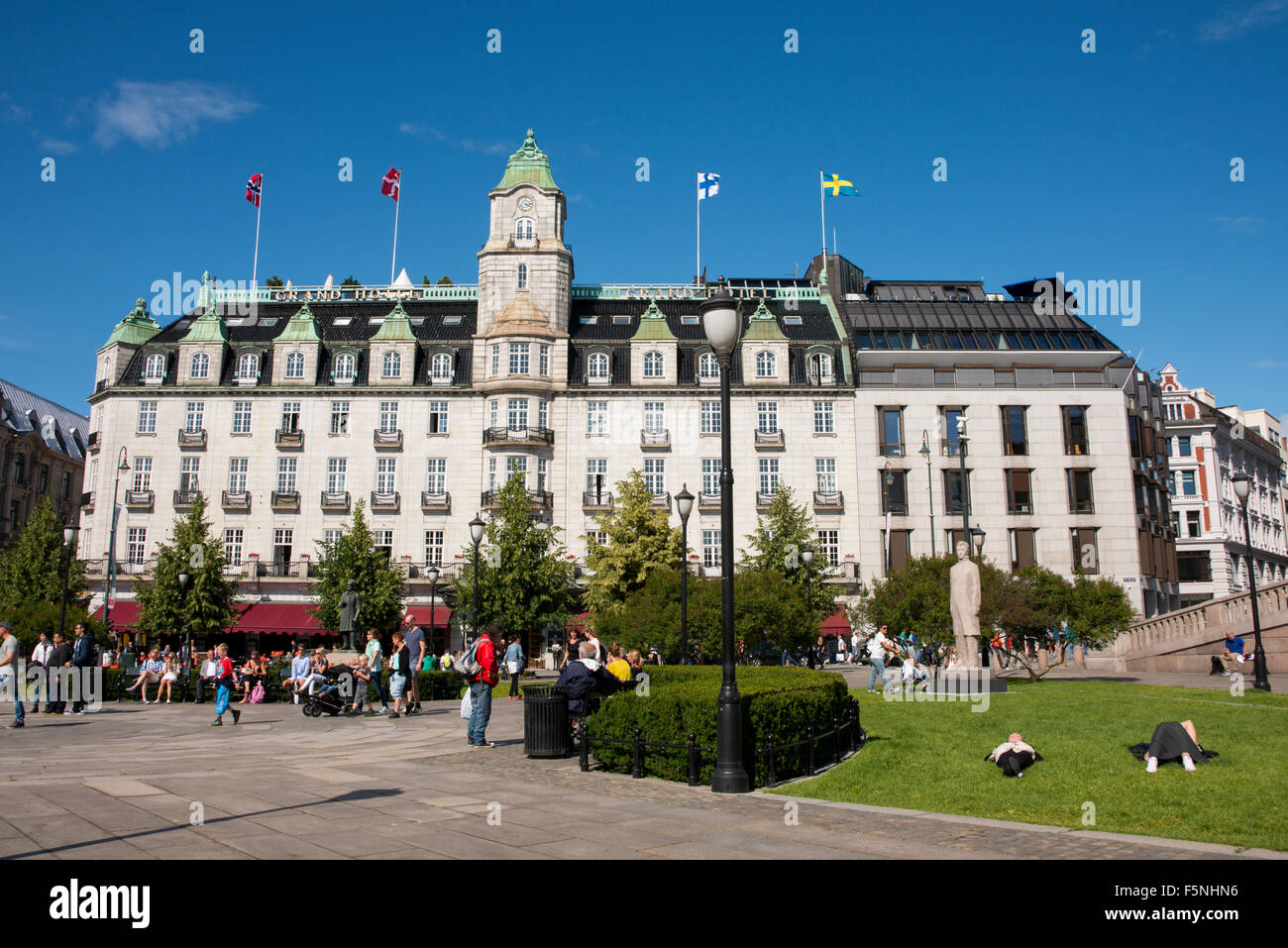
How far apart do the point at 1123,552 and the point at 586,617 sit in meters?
29.5

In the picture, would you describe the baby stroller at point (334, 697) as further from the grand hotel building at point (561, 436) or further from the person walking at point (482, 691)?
the grand hotel building at point (561, 436)

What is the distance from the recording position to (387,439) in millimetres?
51500

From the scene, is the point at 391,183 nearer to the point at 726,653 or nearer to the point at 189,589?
the point at 189,589

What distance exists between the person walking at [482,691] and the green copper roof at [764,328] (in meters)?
39.3

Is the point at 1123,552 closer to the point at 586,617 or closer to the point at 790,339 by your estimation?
the point at 790,339

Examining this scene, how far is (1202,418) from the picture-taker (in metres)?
76.2

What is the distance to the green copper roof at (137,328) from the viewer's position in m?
54.9

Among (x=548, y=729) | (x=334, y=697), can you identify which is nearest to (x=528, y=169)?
(x=334, y=697)

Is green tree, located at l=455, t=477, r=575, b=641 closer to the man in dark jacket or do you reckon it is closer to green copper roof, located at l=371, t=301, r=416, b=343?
green copper roof, located at l=371, t=301, r=416, b=343

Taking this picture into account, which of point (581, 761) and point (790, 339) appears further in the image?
point (790, 339)

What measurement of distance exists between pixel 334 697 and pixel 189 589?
88.1ft

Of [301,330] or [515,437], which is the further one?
[301,330]

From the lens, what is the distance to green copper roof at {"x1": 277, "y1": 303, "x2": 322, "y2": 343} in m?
53.3

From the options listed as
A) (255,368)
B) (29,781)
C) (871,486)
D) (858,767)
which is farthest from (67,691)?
(871,486)
